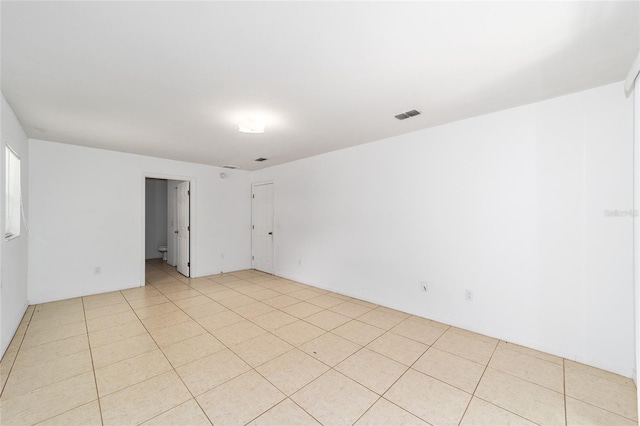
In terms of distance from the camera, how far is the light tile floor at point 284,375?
5.77ft

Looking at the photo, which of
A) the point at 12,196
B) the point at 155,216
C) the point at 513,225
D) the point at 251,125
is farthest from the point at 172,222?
the point at 513,225

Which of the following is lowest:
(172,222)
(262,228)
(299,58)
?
(262,228)

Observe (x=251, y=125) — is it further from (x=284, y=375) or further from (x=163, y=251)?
(x=163, y=251)

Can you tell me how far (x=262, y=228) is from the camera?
614 centimetres

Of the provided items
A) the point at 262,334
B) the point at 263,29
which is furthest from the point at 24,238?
the point at 263,29

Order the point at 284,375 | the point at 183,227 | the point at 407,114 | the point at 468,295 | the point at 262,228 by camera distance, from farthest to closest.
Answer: the point at 262,228
the point at 183,227
the point at 468,295
the point at 407,114
the point at 284,375

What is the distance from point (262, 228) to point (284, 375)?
4220mm

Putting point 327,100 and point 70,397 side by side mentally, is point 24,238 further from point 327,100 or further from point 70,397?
point 327,100

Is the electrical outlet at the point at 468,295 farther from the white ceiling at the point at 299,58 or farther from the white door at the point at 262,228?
the white door at the point at 262,228

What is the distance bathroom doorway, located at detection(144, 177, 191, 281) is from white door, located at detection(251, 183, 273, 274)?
147 cm

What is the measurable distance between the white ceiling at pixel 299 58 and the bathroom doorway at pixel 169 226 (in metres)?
2.81

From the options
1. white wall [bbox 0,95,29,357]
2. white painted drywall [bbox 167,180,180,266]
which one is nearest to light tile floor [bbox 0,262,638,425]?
white wall [bbox 0,95,29,357]

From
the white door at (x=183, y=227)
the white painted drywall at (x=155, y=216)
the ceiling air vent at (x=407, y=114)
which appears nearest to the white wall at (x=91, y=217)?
the white door at (x=183, y=227)

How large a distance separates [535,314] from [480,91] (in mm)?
2247
